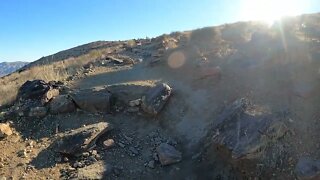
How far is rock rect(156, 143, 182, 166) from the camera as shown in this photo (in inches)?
406

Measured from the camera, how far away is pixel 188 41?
757 inches

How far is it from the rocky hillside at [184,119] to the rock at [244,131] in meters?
0.02

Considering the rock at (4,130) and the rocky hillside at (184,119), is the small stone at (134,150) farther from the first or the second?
the rock at (4,130)

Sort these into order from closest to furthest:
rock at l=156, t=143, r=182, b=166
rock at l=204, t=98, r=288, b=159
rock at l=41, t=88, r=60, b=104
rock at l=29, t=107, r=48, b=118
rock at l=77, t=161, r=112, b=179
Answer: rock at l=204, t=98, r=288, b=159 < rock at l=77, t=161, r=112, b=179 < rock at l=156, t=143, r=182, b=166 < rock at l=29, t=107, r=48, b=118 < rock at l=41, t=88, r=60, b=104

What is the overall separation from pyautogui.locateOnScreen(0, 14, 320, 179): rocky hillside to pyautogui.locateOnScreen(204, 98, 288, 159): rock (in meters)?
0.02

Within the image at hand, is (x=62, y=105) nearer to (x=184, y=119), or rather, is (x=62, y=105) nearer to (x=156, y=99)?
(x=156, y=99)

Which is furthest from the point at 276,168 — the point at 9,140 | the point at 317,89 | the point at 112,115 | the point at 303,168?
the point at 9,140

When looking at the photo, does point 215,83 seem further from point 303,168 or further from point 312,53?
point 303,168

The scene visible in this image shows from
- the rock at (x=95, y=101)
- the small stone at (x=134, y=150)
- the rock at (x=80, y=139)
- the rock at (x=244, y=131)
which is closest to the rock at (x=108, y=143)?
the rock at (x=80, y=139)

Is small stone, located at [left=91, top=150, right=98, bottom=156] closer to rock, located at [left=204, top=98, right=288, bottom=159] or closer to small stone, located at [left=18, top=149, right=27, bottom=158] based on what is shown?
small stone, located at [left=18, top=149, right=27, bottom=158]

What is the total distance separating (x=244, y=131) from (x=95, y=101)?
5.23 metres

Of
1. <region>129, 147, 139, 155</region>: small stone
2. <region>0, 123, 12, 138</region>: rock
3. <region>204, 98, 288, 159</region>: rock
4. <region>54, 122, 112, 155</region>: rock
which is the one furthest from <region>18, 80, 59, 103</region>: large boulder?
<region>204, 98, 288, 159</region>: rock

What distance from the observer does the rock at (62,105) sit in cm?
1260

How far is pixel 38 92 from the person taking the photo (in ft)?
44.4
